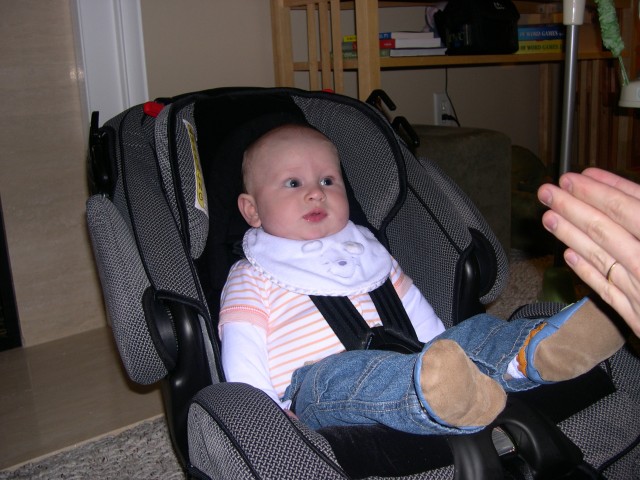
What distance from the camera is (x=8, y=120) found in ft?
6.11

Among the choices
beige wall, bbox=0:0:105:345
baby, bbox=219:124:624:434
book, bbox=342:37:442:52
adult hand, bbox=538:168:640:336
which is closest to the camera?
adult hand, bbox=538:168:640:336

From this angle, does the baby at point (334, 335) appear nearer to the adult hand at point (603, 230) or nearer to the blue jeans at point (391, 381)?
the blue jeans at point (391, 381)

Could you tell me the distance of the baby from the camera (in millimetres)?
747

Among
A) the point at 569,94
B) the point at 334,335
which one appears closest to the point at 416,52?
the point at 569,94

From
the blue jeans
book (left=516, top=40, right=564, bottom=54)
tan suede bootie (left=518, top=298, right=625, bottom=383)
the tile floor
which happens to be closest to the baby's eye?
the blue jeans

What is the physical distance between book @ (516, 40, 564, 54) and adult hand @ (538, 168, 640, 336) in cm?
196

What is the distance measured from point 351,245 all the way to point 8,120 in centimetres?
119

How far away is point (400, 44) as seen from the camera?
2.14m

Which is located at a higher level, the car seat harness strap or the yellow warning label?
the yellow warning label

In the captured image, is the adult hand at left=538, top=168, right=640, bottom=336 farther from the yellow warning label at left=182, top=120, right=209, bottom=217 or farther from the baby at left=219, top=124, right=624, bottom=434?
the yellow warning label at left=182, top=120, right=209, bottom=217

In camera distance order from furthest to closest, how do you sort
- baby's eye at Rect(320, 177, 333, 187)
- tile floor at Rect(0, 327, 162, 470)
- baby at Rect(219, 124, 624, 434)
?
tile floor at Rect(0, 327, 162, 470)
baby's eye at Rect(320, 177, 333, 187)
baby at Rect(219, 124, 624, 434)

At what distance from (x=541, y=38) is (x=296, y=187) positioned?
69.8 inches

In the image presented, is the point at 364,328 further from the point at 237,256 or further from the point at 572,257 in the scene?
the point at 572,257

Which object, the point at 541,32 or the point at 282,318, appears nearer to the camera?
the point at 282,318
